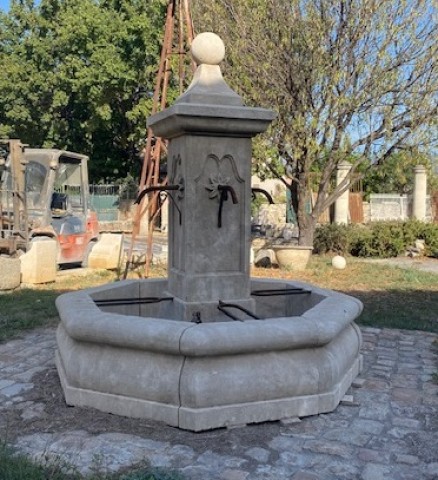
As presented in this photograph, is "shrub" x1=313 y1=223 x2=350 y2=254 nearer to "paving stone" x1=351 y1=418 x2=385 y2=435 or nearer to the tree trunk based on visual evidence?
the tree trunk

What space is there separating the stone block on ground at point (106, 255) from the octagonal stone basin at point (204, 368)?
843 centimetres

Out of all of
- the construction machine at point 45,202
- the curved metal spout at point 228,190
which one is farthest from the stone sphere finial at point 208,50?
the construction machine at point 45,202

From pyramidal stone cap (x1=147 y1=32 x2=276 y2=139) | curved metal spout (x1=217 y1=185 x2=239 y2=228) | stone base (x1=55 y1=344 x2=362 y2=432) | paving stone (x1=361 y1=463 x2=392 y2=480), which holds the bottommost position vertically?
paving stone (x1=361 y1=463 x2=392 y2=480)

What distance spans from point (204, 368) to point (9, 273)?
7.51 metres

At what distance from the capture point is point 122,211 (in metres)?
29.2

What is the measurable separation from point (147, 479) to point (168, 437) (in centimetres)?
71

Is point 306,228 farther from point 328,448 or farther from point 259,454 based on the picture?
point 259,454

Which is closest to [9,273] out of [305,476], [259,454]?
[259,454]

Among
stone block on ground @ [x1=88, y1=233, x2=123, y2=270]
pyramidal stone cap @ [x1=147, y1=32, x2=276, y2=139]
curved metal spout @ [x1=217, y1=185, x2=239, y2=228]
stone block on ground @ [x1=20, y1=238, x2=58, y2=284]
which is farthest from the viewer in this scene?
stone block on ground @ [x1=88, y1=233, x2=123, y2=270]

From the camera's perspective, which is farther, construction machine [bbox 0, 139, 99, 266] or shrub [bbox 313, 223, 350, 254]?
shrub [bbox 313, 223, 350, 254]

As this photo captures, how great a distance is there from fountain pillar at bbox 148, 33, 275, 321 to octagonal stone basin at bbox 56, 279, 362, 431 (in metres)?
0.92

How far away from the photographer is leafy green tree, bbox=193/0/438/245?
40.6ft

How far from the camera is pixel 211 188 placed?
4.90 meters

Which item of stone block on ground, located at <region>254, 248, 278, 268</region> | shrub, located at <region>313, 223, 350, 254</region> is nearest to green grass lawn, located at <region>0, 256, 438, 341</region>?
stone block on ground, located at <region>254, 248, 278, 268</region>
